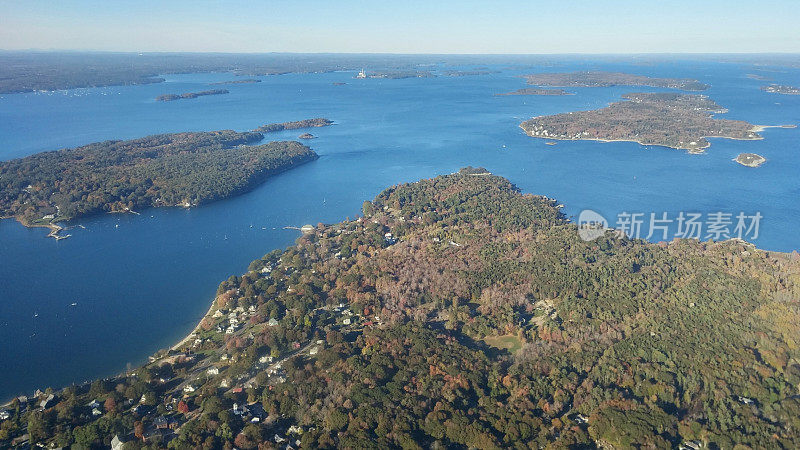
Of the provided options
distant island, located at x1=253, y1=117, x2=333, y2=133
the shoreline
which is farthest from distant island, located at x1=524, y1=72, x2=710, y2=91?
the shoreline

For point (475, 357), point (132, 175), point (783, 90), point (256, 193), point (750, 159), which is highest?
point (783, 90)

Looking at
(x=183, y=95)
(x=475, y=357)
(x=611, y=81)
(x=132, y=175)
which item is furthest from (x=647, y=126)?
(x=183, y=95)

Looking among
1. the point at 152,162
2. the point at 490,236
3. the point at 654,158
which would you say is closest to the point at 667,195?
the point at 654,158

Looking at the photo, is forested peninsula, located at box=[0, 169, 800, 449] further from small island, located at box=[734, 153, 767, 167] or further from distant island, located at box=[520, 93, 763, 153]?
distant island, located at box=[520, 93, 763, 153]

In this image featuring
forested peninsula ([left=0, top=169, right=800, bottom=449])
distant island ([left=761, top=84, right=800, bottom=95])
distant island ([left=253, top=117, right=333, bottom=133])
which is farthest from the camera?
distant island ([left=761, top=84, right=800, bottom=95])

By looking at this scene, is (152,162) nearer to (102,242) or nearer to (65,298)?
(102,242)

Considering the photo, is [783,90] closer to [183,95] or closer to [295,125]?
[295,125]
